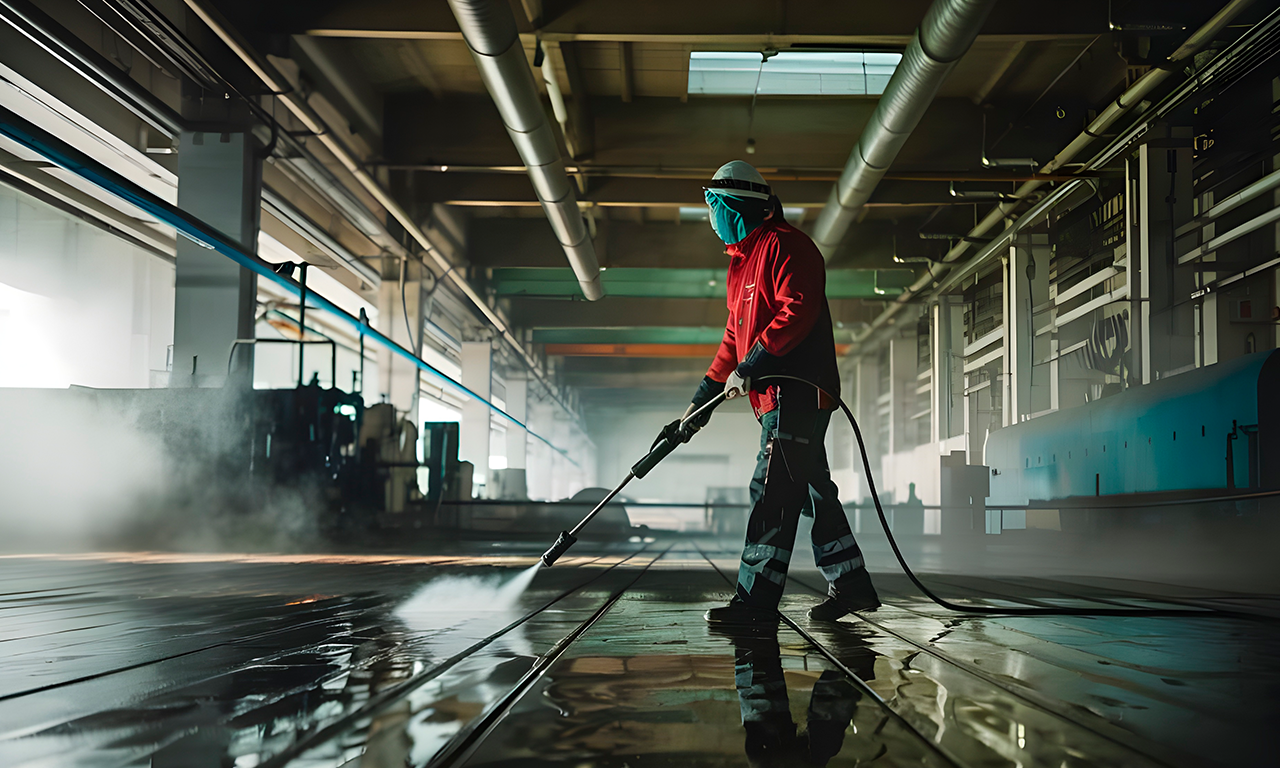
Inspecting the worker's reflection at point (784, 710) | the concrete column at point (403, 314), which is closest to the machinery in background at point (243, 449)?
the concrete column at point (403, 314)

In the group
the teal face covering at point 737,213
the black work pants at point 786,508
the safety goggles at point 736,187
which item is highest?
the safety goggles at point 736,187

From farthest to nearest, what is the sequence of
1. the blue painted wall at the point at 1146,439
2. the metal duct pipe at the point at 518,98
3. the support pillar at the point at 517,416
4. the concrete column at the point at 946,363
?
the support pillar at the point at 517,416 < the concrete column at the point at 946,363 < the metal duct pipe at the point at 518,98 < the blue painted wall at the point at 1146,439

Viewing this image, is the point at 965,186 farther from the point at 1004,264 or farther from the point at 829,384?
the point at 829,384

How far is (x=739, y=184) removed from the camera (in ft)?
8.70

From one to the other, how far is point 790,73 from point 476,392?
904 cm

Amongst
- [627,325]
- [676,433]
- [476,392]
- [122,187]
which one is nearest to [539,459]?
[476,392]

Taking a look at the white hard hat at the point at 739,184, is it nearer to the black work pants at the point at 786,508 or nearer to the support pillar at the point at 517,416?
the black work pants at the point at 786,508

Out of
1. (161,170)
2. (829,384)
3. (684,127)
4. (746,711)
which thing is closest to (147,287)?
(161,170)

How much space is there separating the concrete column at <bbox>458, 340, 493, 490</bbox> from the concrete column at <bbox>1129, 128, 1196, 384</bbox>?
10.2 metres

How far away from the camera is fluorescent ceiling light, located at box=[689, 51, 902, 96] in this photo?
22.6ft

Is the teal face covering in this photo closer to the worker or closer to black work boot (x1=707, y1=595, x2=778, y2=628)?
the worker

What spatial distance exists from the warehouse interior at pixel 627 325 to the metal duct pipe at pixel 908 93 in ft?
0.15

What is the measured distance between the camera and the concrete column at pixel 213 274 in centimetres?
614

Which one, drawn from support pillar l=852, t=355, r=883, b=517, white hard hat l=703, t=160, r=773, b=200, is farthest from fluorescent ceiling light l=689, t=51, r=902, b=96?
support pillar l=852, t=355, r=883, b=517
